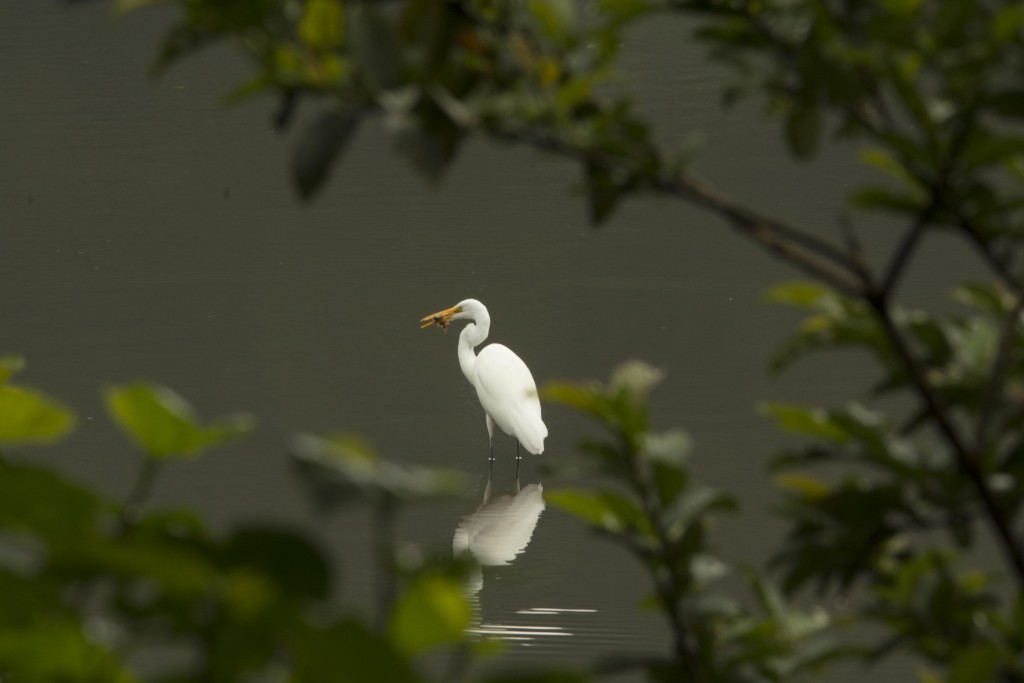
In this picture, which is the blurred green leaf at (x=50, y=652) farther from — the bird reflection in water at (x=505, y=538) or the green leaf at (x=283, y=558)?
the bird reflection in water at (x=505, y=538)

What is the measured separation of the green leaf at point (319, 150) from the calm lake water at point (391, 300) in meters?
2.22

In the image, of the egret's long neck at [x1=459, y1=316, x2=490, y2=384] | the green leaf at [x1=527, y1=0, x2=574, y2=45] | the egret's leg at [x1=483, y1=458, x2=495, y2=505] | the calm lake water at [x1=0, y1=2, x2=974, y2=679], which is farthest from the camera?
the egret's long neck at [x1=459, y1=316, x2=490, y2=384]

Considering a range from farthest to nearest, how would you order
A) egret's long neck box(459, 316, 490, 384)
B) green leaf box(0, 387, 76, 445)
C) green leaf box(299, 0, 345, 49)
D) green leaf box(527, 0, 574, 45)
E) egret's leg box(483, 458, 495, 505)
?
egret's long neck box(459, 316, 490, 384)
egret's leg box(483, 458, 495, 505)
green leaf box(527, 0, 574, 45)
green leaf box(299, 0, 345, 49)
green leaf box(0, 387, 76, 445)

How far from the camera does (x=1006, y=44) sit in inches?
28.3

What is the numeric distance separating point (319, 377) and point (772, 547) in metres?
2.32

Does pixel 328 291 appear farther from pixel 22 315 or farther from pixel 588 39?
pixel 588 39

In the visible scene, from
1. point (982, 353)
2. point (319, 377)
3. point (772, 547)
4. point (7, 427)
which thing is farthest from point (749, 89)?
point (319, 377)

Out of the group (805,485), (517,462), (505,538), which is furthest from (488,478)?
(805,485)

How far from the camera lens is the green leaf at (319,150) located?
63cm

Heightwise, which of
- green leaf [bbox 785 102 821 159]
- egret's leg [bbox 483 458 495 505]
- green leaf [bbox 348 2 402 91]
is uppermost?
green leaf [bbox 348 2 402 91]

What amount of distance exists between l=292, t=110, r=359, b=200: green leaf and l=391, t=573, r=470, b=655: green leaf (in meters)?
0.24

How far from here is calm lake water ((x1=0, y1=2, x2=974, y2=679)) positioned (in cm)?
445

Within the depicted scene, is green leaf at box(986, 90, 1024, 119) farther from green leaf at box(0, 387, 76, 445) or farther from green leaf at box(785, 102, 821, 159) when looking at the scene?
→ green leaf at box(0, 387, 76, 445)

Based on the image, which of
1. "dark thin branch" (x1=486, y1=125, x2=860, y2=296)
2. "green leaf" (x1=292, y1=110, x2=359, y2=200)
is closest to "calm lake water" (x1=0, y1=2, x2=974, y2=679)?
"dark thin branch" (x1=486, y1=125, x2=860, y2=296)
